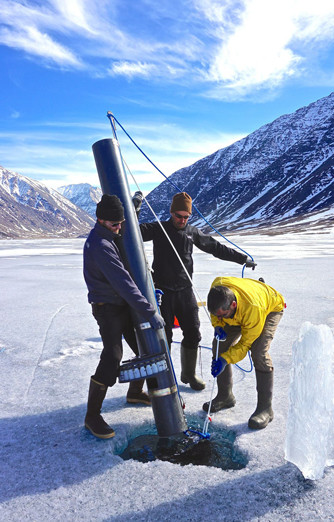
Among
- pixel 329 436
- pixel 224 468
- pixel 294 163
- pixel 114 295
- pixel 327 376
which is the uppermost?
pixel 294 163

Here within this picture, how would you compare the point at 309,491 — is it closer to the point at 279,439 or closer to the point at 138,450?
the point at 279,439

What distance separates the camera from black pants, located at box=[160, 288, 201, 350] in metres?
4.19

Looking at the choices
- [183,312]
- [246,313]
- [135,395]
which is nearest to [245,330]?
[246,313]

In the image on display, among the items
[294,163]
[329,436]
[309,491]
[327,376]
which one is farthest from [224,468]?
[294,163]

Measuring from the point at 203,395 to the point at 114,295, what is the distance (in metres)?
1.68

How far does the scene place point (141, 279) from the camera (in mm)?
3484

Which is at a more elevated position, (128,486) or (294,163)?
(294,163)

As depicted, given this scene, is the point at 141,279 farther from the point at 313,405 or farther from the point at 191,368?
the point at 313,405

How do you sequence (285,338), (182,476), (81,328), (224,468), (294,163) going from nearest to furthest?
1. (182,476)
2. (224,468)
3. (285,338)
4. (81,328)
5. (294,163)

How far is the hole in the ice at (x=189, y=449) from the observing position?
299cm

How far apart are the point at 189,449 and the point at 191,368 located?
1166 millimetres

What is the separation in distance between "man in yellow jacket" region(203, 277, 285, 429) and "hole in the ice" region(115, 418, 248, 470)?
325mm

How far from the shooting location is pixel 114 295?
3312 millimetres

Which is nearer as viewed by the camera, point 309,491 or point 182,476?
point 309,491
